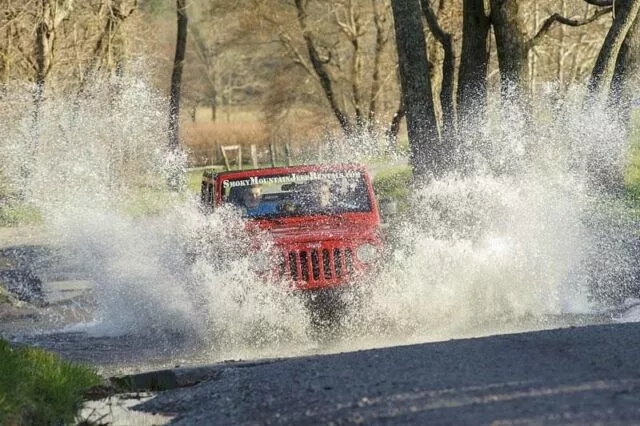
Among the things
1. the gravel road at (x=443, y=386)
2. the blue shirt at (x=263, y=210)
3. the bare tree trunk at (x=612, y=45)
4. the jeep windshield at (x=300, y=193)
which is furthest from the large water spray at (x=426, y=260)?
the gravel road at (x=443, y=386)

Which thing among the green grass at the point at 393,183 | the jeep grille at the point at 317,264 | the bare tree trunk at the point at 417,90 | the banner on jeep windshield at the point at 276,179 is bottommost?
the green grass at the point at 393,183

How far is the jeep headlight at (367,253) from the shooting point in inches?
507

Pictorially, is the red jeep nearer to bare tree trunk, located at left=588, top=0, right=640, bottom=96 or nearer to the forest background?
the forest background

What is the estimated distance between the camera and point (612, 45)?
21859 mm

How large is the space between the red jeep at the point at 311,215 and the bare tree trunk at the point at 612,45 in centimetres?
852

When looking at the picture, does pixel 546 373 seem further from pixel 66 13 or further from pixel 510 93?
pixel 66 13

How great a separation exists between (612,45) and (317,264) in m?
10.8

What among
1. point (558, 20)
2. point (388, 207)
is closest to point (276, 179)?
point (388, 207)

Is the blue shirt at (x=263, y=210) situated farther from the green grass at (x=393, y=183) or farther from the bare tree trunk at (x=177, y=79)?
the bare tree trunk at (x=177, y=79)

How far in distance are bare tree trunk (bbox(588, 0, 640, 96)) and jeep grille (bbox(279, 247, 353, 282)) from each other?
33.8 ft

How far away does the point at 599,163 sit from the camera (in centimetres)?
2445

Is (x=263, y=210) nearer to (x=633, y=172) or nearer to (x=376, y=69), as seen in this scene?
(x=633, y=172)

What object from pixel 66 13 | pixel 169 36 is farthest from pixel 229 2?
pixel 169 36

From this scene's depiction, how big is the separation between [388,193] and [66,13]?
30.5ft
